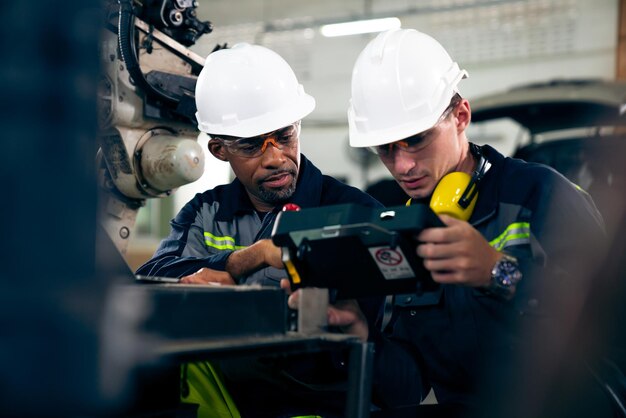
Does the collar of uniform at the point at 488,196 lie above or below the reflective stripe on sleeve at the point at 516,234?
above

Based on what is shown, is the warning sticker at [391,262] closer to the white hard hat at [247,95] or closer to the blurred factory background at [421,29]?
the white hard hat at [247,95]

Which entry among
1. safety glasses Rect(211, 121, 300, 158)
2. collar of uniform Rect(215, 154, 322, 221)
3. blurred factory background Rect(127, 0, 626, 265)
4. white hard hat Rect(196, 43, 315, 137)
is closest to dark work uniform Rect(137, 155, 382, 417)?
collar of uniform Rect(215, 154, 322, 221)

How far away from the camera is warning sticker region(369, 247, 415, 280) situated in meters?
1.32

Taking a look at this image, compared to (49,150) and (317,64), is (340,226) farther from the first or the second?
(317,64)

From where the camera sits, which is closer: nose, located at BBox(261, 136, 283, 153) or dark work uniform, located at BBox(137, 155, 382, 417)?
dark work uniform, located at BBox(137, 155, 382, 417)

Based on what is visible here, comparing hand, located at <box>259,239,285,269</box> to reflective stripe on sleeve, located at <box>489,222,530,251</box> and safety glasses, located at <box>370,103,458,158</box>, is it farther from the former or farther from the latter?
reflective stripe on sleeve, located at <box>489,222,530,251</box>

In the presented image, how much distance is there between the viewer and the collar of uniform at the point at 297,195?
240cm

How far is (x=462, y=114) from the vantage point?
2.01m

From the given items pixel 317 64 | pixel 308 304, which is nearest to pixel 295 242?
pixel 308 304

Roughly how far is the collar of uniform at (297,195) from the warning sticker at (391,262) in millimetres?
1006

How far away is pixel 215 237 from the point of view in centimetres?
250

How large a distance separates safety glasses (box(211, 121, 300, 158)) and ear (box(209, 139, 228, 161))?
0.32ft

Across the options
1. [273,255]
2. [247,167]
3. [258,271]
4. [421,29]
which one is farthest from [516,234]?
[421,29]

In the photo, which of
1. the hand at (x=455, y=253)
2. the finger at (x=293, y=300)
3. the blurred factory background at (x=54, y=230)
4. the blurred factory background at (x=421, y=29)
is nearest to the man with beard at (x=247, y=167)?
the finger at (x=293, y=300)
